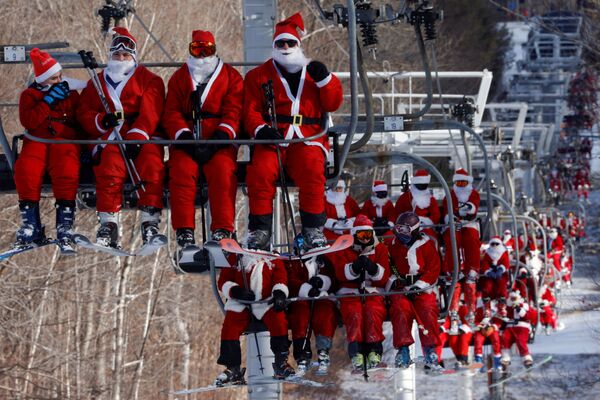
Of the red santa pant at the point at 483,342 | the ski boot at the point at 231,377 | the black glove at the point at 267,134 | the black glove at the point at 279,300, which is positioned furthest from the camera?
the red santa pant at the point at 483,342

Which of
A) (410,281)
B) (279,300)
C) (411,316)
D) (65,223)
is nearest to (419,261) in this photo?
(410,281)

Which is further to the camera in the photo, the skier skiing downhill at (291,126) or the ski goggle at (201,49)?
the ski goggle at (201,49)

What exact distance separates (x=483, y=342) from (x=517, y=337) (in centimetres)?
82

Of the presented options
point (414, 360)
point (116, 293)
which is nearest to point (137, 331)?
point (116, 293)

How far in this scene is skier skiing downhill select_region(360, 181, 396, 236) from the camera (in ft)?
48.3

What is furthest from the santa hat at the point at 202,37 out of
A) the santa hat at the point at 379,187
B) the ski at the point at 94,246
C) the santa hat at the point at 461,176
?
the santa hat at the point at 461,176

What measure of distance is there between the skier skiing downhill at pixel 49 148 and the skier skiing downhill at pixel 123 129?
0.49 feet

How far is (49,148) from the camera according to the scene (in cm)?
1064

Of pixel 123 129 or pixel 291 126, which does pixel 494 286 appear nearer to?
pixel 291 126

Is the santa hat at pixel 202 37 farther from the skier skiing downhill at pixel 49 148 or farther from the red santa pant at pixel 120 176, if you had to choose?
the skier skiing downhill at pixel 49 148

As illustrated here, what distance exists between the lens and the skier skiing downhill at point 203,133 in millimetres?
10406

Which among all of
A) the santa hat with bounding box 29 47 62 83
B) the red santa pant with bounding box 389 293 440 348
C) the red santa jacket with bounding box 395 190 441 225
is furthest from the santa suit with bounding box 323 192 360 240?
the santa hat with bounding box 29 47 62 83

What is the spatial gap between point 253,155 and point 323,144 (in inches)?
19.0

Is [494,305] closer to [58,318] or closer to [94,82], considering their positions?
[58,318]
